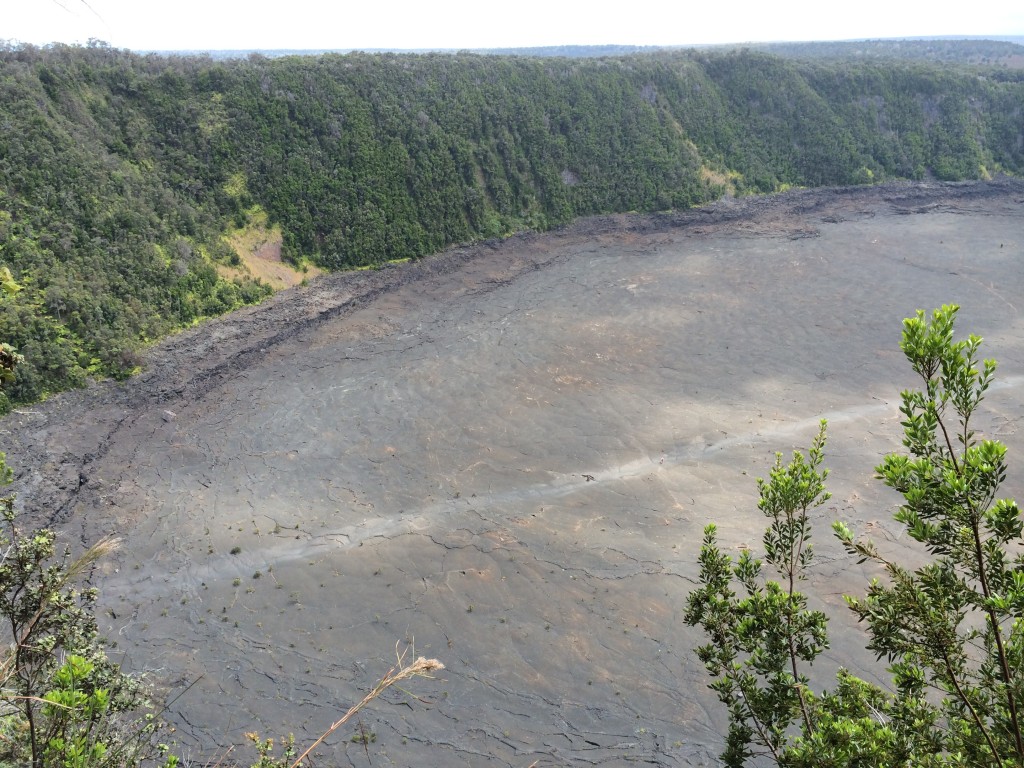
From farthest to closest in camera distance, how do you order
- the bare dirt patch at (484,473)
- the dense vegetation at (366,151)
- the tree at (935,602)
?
the dense vegetation at (366,151), the bare dirt patch at (484,473), the tree at (935,602)

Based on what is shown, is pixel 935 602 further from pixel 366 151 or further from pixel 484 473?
pixel 366 151

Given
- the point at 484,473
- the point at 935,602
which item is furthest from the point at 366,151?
the point at 935,602

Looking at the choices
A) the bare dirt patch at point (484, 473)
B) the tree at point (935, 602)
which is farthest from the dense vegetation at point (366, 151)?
the tree at point (935, 602)

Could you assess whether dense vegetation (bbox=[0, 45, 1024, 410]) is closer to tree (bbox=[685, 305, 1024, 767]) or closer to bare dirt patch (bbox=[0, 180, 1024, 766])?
bare dirt patch (bbox=[0, 180, 1024, 766])

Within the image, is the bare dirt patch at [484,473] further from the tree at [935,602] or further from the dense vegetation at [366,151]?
the tree at [935,602]

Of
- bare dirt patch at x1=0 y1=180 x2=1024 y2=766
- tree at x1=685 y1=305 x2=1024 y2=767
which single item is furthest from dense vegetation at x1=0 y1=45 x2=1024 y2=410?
tree at x1=685 y1=305 x2=1024 y2=767

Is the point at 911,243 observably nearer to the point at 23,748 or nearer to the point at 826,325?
the point at 826,325
